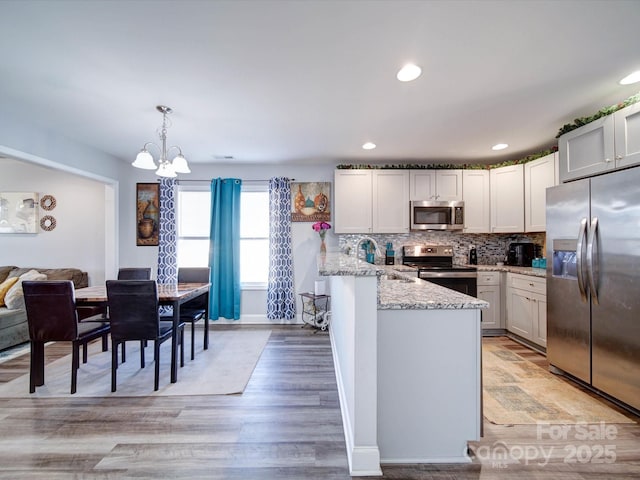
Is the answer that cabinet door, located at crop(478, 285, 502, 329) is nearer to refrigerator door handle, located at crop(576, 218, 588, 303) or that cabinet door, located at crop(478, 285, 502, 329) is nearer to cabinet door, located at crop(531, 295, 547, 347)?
cabinet door, located at crop(531, 295, 547, 347)

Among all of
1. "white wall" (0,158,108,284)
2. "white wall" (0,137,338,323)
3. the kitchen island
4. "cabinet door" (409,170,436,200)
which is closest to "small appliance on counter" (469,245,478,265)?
"cabinet door" (409,170,436,200)

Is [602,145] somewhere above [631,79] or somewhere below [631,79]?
below

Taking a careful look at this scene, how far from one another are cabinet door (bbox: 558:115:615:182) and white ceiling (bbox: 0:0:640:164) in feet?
0.80

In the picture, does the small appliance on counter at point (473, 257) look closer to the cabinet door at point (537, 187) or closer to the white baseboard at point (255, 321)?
the cabinet door at point (537, 187)

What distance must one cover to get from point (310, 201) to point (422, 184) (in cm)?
170

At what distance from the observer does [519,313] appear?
3357mm

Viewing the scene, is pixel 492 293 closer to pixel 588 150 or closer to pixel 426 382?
pixel 588 150

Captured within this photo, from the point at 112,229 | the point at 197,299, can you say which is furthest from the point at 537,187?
the point at 112,229

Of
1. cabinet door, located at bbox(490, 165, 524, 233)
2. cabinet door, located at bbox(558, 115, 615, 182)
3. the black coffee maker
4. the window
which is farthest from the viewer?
the window

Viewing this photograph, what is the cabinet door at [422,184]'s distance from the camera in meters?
3.97

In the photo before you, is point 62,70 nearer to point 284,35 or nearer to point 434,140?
point 284,35

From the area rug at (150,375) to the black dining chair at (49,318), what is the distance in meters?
0.17

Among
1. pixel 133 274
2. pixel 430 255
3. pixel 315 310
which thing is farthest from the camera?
pixel 430 255

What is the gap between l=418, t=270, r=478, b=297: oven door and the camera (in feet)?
11.7
